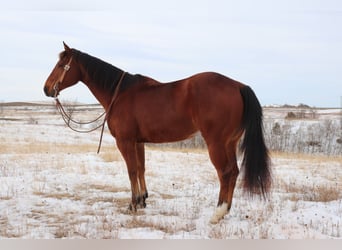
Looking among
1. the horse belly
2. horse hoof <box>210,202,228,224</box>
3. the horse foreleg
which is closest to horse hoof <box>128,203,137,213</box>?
the horse foreleg

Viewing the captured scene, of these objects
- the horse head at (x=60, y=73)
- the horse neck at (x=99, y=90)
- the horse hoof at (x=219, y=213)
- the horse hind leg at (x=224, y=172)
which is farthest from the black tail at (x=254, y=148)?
the horse head at (x=60, y=73)

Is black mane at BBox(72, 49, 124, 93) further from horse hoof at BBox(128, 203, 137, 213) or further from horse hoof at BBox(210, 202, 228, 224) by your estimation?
horse hoof at BBox(210, 202, 228, 224)

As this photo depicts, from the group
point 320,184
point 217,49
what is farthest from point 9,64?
point 320,184

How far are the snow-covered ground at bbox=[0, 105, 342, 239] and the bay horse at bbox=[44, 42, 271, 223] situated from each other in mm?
337

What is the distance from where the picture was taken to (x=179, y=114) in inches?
125

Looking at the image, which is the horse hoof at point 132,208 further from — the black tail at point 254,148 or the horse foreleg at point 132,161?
the black tail at point 254,148

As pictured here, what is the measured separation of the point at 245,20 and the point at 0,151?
5167 millimetres

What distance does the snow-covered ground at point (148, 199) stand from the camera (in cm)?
289

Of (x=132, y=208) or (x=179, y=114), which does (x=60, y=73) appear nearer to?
(x=179, y=114)

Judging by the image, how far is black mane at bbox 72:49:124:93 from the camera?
11.8 feet

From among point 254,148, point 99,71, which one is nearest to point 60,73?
point 99,71

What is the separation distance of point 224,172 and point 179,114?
2.32 feet

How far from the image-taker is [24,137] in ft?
21.9

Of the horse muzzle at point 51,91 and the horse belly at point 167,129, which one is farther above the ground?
the horse muzzle at point 51,91
